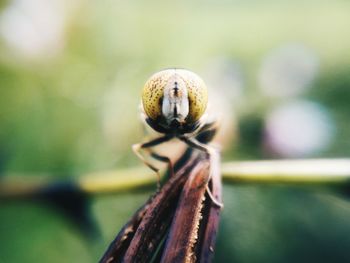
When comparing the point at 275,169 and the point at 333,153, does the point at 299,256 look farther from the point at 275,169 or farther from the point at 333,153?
the point at 275,169

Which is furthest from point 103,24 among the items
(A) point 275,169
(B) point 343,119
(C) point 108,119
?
(A) point 275,169

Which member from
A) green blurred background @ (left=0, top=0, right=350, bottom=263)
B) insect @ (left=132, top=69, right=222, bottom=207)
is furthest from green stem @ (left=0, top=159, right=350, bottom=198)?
green blurred background @ (left=0, top=0, right=350, bottom=263)

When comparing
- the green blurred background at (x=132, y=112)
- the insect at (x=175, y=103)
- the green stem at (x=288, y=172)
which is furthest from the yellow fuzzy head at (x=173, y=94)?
the green blurred background at (x=132, y=112)

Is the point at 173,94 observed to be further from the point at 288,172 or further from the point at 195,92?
the point at 288,172

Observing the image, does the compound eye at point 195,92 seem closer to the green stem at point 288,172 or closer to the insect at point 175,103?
the insect at point 175,103

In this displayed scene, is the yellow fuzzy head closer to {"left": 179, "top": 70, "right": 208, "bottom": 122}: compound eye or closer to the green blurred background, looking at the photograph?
{"left": 179, "top": 70, "right": 208, "bottom": 122}: compound eye

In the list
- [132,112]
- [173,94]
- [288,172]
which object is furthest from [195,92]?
[132,112]
